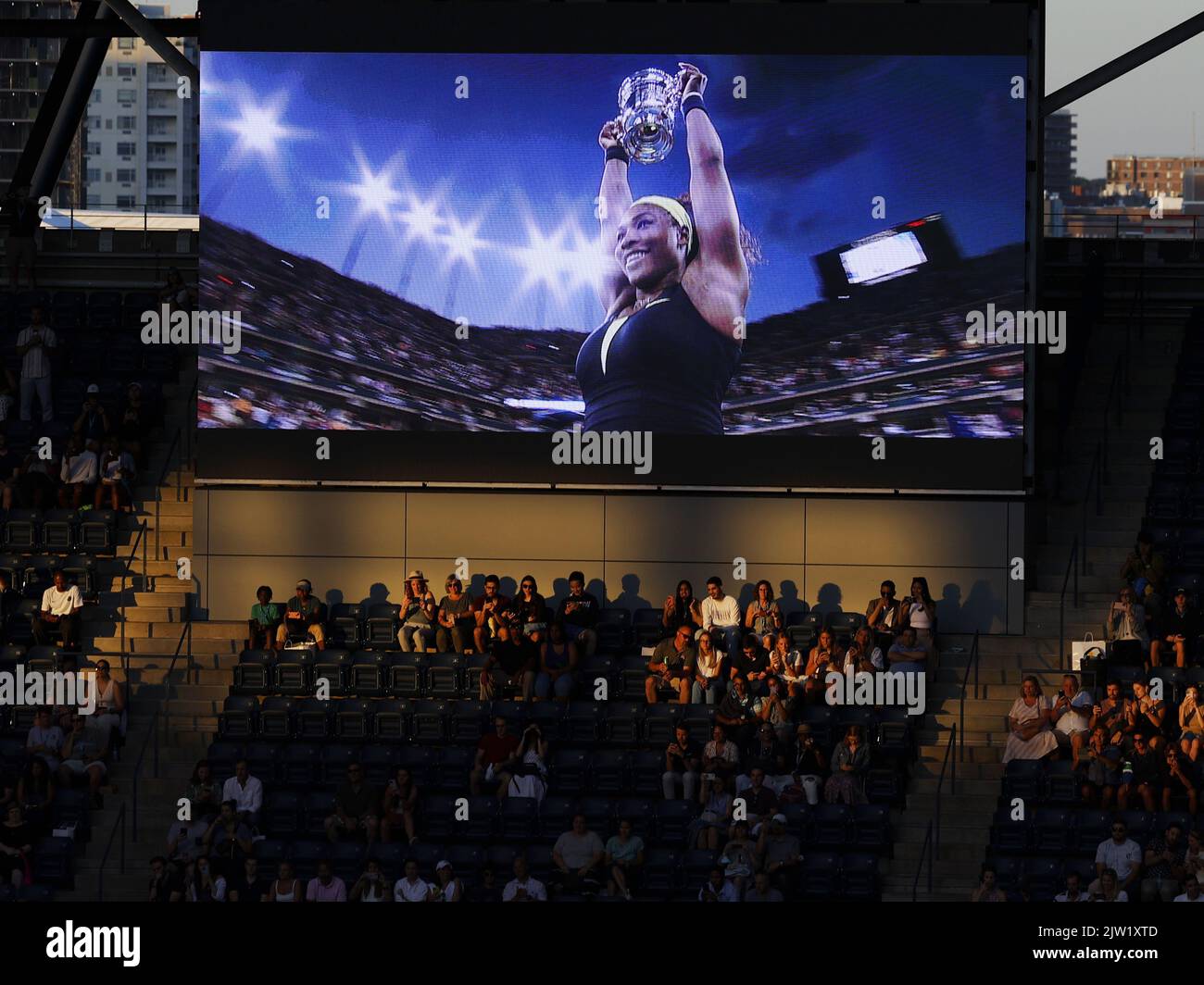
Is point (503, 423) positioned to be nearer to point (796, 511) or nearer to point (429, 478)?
point (429, 478)

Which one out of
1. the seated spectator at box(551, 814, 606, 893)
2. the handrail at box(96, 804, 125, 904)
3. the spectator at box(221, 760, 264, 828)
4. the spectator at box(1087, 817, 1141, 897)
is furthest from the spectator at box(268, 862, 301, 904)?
the spectator at box(1087, 817, 1141, 897)

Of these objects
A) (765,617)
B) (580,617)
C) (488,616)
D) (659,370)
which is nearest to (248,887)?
(488,616)

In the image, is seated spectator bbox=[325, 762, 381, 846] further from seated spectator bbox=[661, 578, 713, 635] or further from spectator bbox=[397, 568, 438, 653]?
seated spectator bbox=[661, 578, 713, 635]

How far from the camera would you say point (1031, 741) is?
19.2 metres

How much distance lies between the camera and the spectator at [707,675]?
1989 cm

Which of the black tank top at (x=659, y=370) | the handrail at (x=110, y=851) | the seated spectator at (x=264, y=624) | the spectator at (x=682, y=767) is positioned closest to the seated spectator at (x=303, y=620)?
the seated spectator at (x=264, y=624)

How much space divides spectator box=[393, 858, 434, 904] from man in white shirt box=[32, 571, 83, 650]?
4893 mm

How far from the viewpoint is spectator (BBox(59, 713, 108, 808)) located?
64.6 ft

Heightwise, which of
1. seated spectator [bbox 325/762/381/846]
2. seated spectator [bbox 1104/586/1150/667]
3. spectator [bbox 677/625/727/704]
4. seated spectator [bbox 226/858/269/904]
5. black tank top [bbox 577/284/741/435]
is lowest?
seated spectator [bbox 226/858/269/904]

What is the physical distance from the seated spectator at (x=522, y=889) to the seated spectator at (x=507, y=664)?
270 cm

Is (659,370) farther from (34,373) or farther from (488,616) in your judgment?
(34,373)

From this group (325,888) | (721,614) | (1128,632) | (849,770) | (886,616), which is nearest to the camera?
(325,888)

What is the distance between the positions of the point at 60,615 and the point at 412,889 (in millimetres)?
5302
